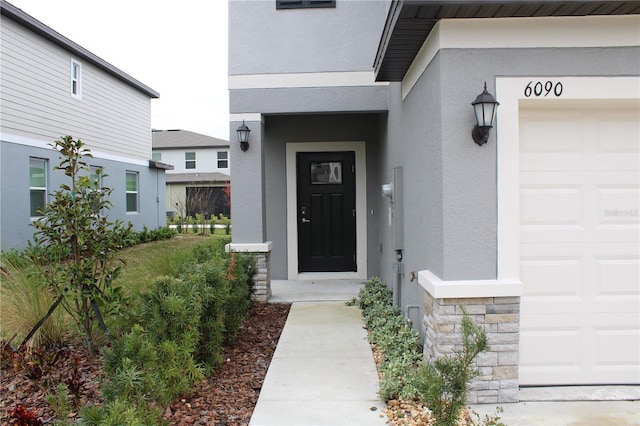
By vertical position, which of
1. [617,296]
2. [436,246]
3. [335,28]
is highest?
[335,28]

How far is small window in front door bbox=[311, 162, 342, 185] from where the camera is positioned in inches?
350

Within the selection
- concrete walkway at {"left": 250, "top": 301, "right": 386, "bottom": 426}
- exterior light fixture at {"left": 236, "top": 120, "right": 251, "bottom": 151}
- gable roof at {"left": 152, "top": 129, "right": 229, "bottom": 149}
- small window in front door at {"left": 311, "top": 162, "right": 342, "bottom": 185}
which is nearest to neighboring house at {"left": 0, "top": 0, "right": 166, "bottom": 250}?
exterior light fixture at {"left": 236, "top": 120, "right": 251, "bottom": 151}

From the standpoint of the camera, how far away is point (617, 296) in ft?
12.8

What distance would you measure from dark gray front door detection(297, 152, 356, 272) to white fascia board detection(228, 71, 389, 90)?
A: 6.05 feet

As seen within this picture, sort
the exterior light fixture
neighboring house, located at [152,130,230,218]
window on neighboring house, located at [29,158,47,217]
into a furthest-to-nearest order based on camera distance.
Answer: neighboring house, located at [152,130,230,218]
window on neighboring house, located at [29,158,47,217]
the exterior light fixture

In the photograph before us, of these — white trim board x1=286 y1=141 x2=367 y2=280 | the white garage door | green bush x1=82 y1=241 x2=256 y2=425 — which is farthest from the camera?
white trim board x1=286 y1=141 x2=367 y2=280

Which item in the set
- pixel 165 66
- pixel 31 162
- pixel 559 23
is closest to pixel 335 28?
pixel 559 23

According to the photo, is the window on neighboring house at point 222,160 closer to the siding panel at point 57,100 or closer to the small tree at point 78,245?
the siding panel at point 57,100

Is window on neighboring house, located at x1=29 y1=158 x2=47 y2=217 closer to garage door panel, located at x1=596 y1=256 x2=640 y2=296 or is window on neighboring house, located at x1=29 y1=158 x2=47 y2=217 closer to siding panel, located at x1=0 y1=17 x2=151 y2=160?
siding panel, located at x1=0 y1=17 x2=151 y2=160

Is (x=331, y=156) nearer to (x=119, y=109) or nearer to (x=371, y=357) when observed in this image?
(x=371, y=357)

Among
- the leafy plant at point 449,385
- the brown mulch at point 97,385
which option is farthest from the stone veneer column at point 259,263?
the leafy plant at point 449,385

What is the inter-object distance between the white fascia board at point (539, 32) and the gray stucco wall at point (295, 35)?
3673 mm

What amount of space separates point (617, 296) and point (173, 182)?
88.6 feet

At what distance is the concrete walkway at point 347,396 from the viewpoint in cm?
347
